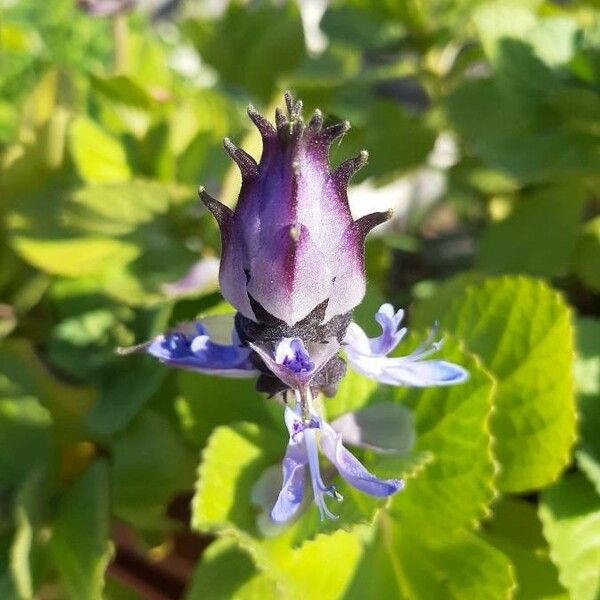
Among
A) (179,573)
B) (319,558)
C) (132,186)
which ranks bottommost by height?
(179,573)

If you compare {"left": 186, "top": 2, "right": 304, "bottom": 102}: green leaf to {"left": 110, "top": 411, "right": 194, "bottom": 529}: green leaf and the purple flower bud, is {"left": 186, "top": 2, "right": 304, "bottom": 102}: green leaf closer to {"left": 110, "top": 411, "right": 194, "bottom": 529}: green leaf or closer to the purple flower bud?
{"left": 110, "top": 411, "right": 194, "bottom": 529}: green leaf

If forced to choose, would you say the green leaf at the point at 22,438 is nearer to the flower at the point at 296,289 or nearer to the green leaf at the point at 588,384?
the flower at the point at 296,289

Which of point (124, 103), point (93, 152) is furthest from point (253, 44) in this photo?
point (93, 152)

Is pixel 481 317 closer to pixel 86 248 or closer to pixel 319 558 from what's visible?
pixel 319 558

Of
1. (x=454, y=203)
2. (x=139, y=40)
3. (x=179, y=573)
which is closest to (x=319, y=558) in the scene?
(x=179, y=573)

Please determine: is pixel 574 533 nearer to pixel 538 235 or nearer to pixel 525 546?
pixel 525 546

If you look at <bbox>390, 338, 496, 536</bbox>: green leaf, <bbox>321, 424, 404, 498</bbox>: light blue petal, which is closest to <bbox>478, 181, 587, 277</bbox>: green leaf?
<bbox>390, 338, 496, 536</bbox>: green leaf
